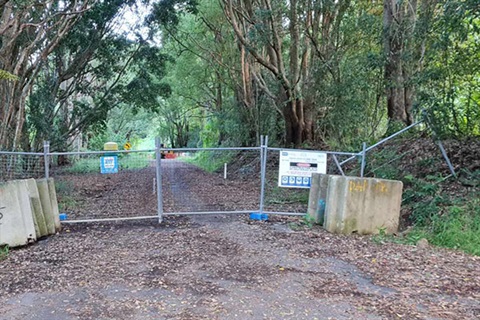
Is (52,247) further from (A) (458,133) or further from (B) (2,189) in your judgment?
(A) (458,133)

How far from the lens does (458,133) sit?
29.8ft

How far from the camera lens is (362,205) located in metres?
7.03

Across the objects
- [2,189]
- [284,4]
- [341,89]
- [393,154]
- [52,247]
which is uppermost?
[284,4]

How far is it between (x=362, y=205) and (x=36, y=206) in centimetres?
558

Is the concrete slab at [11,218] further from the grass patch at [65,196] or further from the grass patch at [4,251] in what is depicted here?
the grass patch at [65,196]

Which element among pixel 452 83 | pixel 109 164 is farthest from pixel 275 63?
pixel 109 164

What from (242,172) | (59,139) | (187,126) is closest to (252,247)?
(242,172)

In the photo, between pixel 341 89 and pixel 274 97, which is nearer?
pixel 341 89

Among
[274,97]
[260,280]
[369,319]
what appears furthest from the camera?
[274,97]

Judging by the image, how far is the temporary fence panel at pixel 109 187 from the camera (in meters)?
8.80

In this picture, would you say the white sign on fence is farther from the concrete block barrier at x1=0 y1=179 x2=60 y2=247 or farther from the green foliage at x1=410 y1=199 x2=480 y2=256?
the concrete block barrier at x1=0 y1=179 x2=60 y2=247

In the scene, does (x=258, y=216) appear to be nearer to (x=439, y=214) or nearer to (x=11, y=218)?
(x=439, y=214)

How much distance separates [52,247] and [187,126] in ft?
155

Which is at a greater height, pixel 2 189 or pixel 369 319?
pixel 2 189
